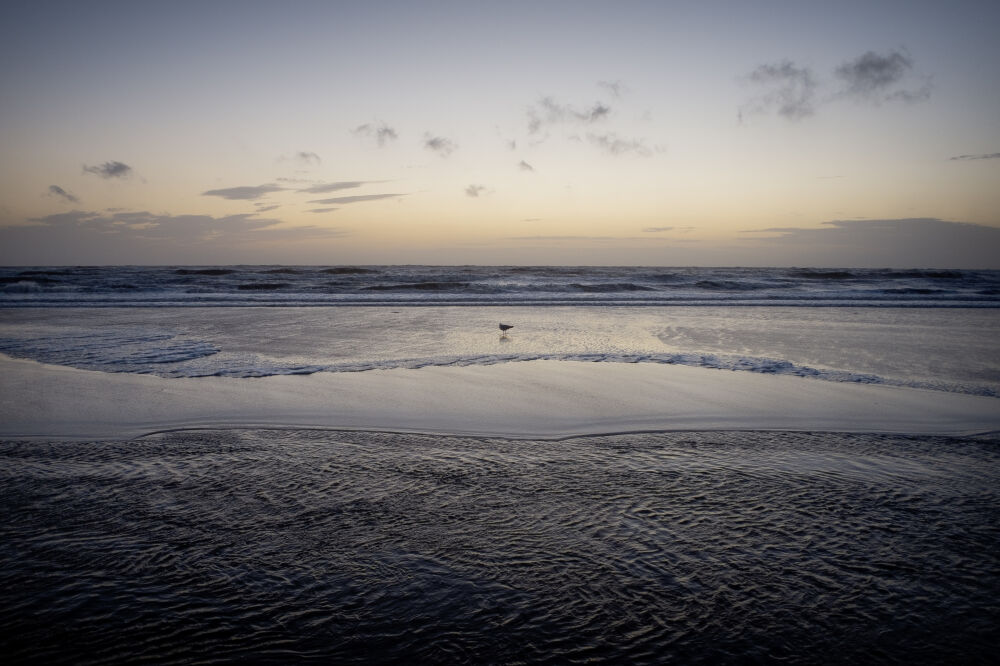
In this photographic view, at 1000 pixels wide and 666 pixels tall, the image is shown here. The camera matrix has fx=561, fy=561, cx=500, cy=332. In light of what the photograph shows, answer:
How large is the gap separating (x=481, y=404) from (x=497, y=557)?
11.6 ft

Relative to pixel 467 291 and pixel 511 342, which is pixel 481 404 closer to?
pixel 511 342

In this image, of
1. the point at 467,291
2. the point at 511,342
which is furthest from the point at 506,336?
the point at 467,291

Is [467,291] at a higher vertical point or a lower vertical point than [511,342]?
higher

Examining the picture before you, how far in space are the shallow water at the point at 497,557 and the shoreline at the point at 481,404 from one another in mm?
914

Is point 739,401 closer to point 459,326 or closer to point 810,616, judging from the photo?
point 810,616

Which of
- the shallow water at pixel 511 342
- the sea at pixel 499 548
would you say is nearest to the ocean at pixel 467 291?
the shallow water at pixel 511 342

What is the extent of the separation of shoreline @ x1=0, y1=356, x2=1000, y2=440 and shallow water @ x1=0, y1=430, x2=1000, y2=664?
3.00 ft

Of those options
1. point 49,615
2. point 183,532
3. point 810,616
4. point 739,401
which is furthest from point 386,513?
point 739,401

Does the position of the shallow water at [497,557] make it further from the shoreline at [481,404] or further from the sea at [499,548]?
the shoreline at [481,404]

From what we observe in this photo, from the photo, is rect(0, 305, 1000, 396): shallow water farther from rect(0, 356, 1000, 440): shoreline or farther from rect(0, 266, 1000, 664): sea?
rect(0, 266, 1000, 664): sea

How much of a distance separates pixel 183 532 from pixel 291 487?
765 millimetres

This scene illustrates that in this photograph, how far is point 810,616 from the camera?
8.33 feet

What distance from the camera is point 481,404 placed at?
21.3ft

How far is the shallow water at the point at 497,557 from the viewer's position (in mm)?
2379
